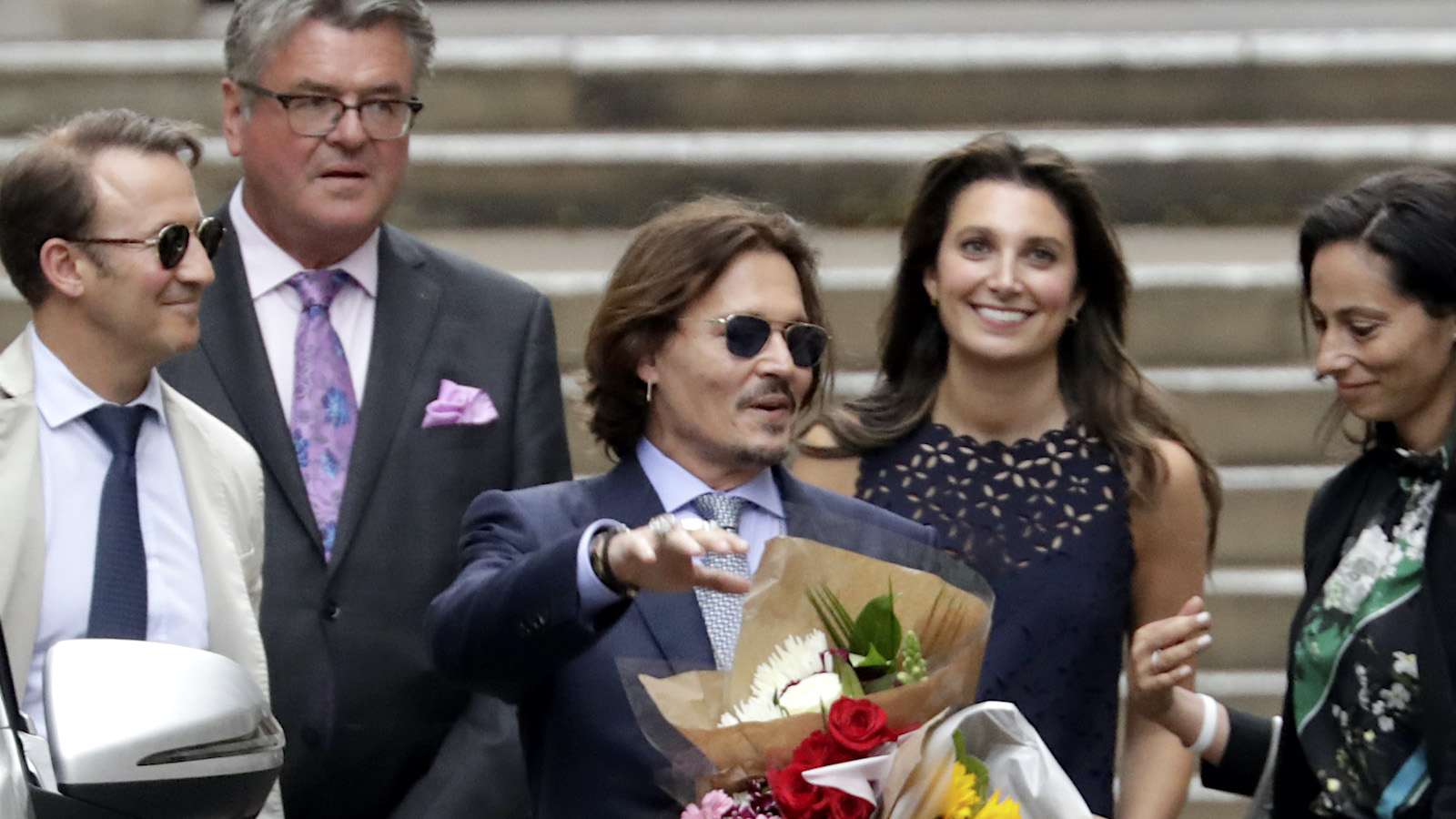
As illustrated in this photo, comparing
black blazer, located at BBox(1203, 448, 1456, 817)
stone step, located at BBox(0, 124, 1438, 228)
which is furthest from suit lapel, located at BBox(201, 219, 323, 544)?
stone step, located at BBox(0, 124, 1438, 228)

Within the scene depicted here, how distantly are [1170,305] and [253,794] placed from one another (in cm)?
423

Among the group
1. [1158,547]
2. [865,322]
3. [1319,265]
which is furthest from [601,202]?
[1319,265]

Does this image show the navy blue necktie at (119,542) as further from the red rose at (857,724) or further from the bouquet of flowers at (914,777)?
the red rose at (857,724)

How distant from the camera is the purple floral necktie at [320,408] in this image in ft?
12.1

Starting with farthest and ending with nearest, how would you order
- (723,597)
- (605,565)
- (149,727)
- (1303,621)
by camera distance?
(1303,621)
(723,597)
(605,565)
(149,727)

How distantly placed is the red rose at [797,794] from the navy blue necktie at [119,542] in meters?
1.08

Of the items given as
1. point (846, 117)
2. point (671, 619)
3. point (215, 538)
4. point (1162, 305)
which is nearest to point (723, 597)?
point (671, 619)

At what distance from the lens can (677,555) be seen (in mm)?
2496

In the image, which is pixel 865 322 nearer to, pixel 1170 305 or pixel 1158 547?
pixel 1170 305

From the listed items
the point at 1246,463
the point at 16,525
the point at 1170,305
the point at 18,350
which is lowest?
the point at 1246,463

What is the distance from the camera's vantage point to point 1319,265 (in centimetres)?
335

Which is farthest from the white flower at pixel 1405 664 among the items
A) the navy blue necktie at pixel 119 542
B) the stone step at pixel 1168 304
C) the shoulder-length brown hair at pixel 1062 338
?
the stone step at pixel 1168 304

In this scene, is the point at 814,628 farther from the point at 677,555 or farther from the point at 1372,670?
the point at 1372,670

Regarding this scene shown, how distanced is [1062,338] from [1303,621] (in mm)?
862
